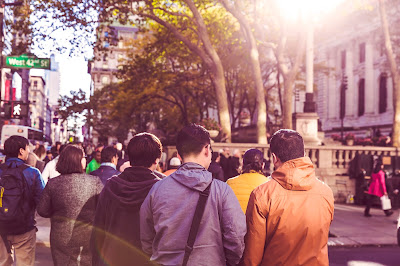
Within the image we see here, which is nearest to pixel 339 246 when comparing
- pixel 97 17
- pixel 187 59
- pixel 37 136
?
pixel 97 17

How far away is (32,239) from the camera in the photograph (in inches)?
218

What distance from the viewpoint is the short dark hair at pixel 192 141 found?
133 inches

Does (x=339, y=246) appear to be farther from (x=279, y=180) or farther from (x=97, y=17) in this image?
(x=97, y=17)

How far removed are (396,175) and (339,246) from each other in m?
8.59

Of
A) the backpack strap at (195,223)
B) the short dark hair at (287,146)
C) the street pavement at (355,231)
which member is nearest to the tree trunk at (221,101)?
the street pavement at (355,231)

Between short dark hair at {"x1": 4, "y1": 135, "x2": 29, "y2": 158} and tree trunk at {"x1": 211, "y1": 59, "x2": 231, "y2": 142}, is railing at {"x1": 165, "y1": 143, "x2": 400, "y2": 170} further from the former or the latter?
short dark hair at {"x1": 4, "y1": 135, "x2": 29, "y2": 158}

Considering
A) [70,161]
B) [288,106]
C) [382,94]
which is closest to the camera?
[70,161]

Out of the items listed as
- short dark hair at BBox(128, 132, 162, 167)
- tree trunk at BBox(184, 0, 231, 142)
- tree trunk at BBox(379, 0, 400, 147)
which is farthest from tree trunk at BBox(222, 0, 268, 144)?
short dark hair at BBox(128, 132, 162, 167)

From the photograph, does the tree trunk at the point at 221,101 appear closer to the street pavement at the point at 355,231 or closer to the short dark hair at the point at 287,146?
the street pavement at the point at 355,231

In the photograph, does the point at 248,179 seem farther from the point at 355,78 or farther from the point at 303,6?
the point at 355,78

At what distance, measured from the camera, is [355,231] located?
39.5 feet

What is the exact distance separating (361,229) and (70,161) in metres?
9.24

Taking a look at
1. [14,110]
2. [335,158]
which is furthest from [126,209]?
[335,158]

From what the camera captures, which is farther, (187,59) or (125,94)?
(125,94)
